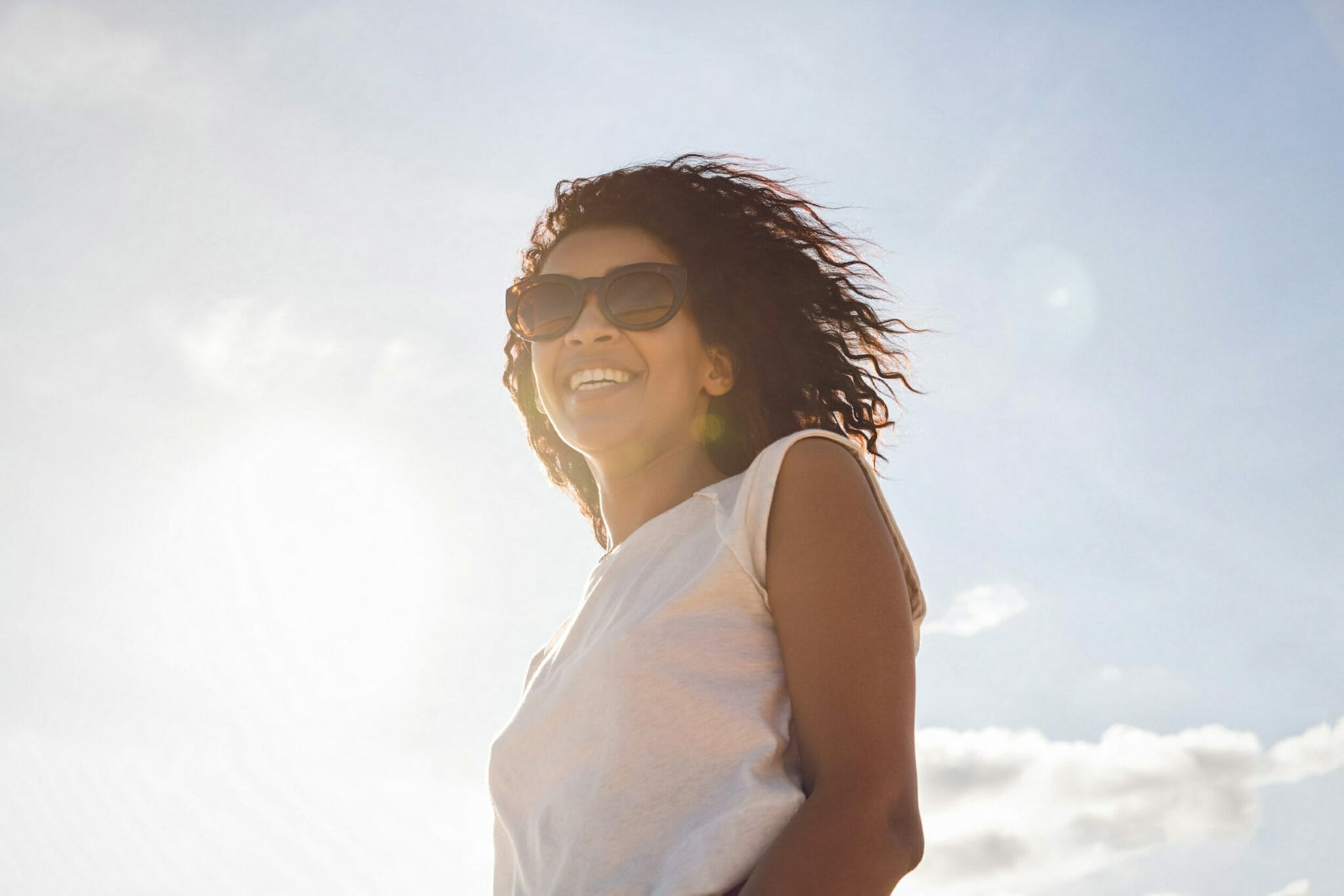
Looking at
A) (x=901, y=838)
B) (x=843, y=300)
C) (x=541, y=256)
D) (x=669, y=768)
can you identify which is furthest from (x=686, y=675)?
(x=541, y=256)

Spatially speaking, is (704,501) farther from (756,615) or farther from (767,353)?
(767,353)

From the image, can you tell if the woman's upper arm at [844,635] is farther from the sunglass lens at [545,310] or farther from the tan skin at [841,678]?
the sunglass lens at [545,310]

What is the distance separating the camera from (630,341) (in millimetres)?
3557

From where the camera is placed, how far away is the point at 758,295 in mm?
3715

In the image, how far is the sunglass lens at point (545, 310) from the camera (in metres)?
3.68

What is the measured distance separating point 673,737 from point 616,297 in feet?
4.97

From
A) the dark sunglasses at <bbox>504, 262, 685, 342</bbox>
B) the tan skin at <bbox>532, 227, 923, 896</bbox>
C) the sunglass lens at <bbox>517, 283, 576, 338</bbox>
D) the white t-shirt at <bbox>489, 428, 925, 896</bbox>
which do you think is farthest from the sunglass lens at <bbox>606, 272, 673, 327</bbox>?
the tan skin at <bbox>532, 227, 923, 896</bbox>

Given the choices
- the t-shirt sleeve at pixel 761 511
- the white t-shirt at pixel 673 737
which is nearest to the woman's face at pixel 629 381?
the white t-shirt at pixel 673 737

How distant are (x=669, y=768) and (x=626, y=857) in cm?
20

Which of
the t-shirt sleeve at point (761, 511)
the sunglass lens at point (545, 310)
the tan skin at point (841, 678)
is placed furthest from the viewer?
the sunglass lens at point (545, 310)

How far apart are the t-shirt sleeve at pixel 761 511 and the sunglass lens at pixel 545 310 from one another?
1.09m

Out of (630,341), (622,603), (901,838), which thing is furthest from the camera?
(630,341)

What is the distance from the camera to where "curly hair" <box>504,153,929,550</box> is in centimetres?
366

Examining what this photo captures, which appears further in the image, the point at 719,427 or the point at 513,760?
the point at 719,427
